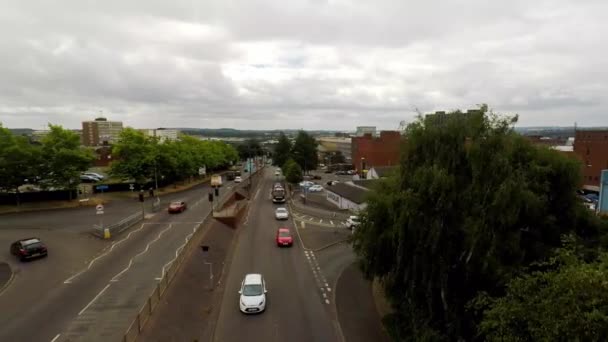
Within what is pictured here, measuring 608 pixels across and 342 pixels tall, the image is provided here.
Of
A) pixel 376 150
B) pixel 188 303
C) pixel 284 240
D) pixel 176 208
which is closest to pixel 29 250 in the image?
pixel 188 303

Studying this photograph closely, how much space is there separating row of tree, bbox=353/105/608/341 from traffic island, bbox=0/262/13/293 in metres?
19.3

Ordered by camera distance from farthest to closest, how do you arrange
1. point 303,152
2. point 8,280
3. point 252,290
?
point 303,152, point 8,280, point 252,290

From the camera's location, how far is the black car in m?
22.5

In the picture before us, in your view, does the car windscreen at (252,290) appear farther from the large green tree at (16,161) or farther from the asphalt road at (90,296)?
the large green tree at (16,161)

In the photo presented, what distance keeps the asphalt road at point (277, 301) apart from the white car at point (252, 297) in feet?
1.11

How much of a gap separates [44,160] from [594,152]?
8057 centimetres

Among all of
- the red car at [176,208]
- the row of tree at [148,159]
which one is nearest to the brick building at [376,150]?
the row of tree at [148,159]

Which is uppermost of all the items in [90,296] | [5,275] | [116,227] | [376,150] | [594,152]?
[376,150]

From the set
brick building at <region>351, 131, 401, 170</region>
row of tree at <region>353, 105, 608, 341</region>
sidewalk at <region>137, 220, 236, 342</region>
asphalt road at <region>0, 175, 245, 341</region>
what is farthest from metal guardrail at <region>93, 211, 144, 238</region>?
brick building at <region>351, 131, 401, 170</region>

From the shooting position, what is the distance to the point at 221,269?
74.3ft

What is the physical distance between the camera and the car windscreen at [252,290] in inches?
680

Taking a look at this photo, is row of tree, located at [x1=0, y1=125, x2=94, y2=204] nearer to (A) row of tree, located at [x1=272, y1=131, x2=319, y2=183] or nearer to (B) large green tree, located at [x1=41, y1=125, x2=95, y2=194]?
(B) large green tree, located at [x1=41, y1=125, x2=95, y2=194]

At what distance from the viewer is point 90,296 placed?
1772 cm

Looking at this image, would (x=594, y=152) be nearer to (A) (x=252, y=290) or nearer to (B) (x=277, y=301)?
(B) (x=277, y=301)
